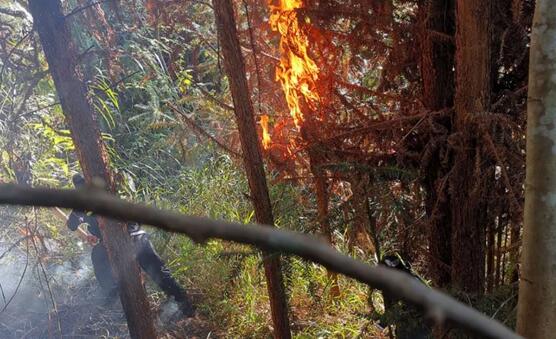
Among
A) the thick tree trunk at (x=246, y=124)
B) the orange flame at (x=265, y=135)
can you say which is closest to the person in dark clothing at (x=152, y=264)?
the orange flame at (x=265, y=135)

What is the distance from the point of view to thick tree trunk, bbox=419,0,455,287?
3.32m

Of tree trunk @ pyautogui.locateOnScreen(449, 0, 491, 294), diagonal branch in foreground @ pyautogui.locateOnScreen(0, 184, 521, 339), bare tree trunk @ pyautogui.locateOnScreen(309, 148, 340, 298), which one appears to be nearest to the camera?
diagonal branch in foreground @ pyautogui.locateOnScreen(0, 184, 521, 339)

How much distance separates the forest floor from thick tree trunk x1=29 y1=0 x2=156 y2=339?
1.34 m

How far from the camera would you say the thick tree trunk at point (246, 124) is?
11.1 feet

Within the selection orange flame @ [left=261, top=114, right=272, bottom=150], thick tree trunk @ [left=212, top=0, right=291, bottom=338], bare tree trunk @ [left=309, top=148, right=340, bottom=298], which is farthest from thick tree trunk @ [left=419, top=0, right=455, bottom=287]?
orange flame @ [left=261, top=114, right=272, bottom=150]

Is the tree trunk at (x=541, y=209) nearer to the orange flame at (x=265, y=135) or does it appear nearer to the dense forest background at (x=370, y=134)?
the dense forest background at (x=370, y=134)

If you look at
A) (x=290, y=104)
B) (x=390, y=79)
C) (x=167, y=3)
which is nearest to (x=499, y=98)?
(x=390, y=79)

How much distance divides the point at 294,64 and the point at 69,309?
14.8 ft

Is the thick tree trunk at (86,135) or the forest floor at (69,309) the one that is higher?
the thick tree trunk at (86,135)

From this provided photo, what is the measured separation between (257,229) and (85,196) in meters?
0.13

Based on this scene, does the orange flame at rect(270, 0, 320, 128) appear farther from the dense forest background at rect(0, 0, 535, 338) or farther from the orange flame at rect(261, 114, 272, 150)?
the orange flame at rect(261, 114, 272, 150)

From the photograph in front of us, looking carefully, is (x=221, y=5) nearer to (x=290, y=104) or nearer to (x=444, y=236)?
(x=290, y=104)

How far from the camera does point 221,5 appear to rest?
3.35 m

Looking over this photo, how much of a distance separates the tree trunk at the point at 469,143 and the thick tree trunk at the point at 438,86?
142mm
